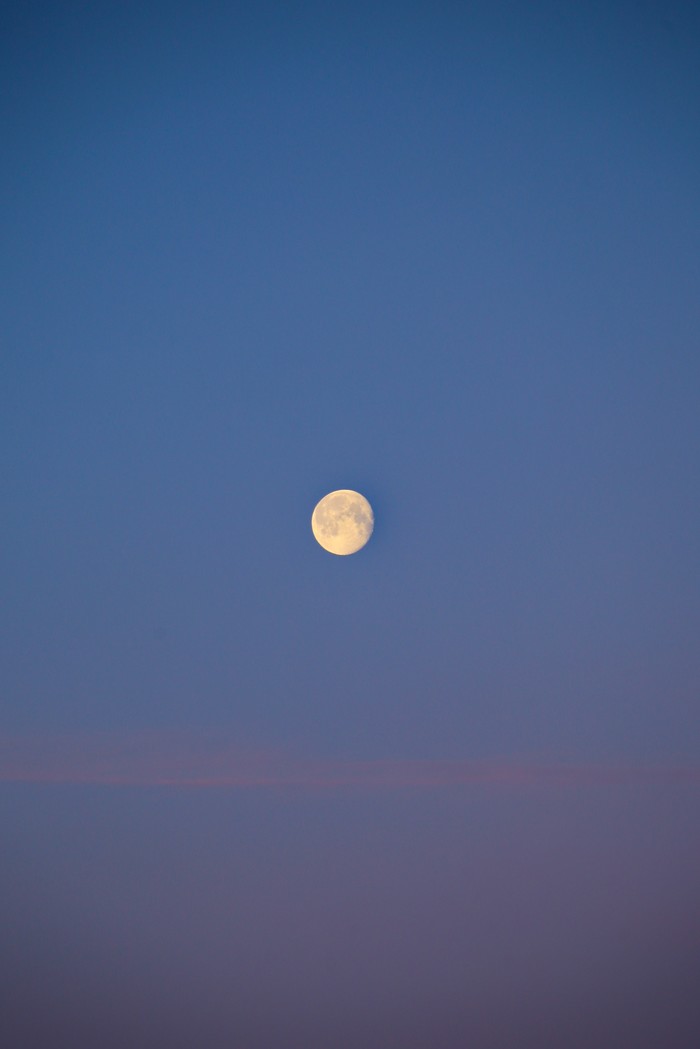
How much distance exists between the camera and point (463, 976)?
10547 mm

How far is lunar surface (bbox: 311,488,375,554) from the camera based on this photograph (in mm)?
9984

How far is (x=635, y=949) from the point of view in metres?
10.2

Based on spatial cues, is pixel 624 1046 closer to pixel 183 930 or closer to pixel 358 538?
pixel 183 930

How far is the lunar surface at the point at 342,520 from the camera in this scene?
9984 millimetres

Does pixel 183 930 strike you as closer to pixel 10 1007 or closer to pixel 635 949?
pixel 10 1007

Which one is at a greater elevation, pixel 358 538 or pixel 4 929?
pixel 358 538

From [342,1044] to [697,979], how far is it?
14.6 ft

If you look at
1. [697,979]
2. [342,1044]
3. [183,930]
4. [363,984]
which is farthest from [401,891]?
[697,979]

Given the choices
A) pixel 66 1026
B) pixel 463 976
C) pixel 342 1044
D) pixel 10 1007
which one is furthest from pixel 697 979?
pixel 10 1007

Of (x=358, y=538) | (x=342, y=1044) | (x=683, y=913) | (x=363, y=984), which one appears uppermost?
(x=358, y=538)

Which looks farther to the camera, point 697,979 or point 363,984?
point 363,984

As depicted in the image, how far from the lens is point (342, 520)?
9969 millimetres

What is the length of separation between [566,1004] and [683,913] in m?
1.84

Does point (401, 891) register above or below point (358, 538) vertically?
below
